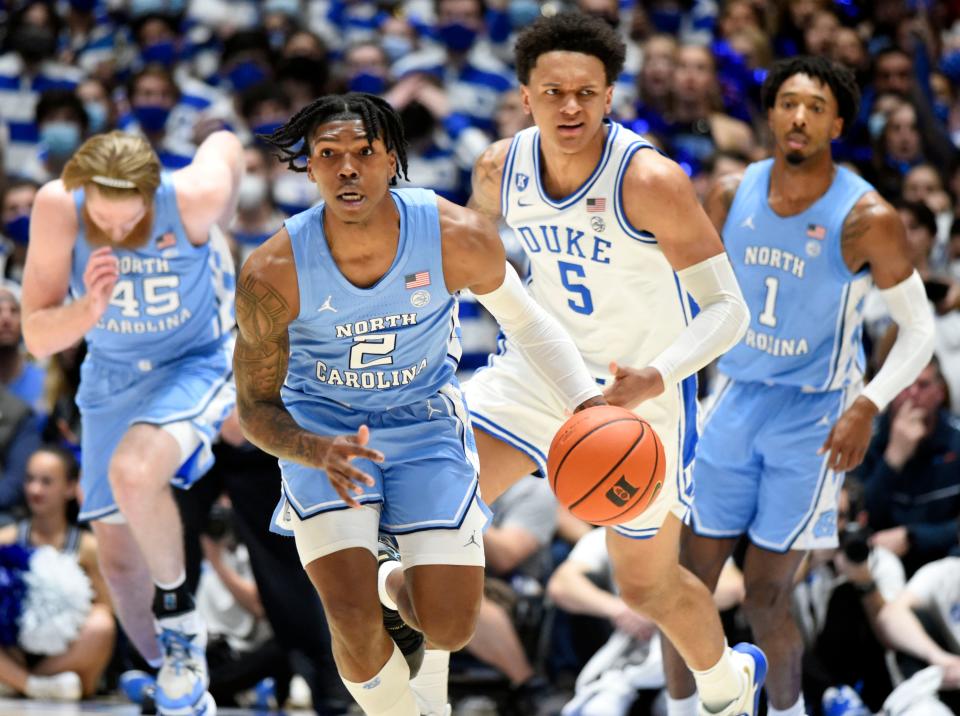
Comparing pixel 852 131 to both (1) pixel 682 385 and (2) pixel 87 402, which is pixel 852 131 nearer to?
(1) pixel 682 385

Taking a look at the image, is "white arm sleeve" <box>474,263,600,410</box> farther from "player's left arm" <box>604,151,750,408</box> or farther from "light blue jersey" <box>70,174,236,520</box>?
"light blue jersey" <box>70,174,236,520</box>

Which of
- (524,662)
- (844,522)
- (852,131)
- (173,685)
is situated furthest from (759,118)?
(173,685)

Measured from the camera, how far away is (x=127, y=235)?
5.27 m

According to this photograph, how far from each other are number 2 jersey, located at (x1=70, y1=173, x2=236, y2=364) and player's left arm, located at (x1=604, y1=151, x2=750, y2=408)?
→ 176 cm

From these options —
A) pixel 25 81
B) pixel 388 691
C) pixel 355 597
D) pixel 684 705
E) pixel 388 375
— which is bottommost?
pixel 684 705

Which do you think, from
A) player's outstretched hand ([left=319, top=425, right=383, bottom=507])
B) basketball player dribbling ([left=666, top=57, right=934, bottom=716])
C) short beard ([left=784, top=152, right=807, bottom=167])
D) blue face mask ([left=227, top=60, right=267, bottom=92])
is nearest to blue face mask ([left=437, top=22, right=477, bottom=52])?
blue face mask ([left=227, top=60, right=267, bottom=92])

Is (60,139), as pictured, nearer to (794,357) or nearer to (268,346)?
(794,357)

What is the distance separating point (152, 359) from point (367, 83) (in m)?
4.63

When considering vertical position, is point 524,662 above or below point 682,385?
below

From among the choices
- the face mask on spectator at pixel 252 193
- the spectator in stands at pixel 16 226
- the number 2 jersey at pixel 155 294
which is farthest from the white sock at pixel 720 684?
the spectator in stands at pixel 16 226

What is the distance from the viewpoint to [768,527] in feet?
16.8

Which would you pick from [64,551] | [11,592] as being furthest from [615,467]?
[64,551]

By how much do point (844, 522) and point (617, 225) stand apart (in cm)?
233

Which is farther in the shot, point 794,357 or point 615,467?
point 794,357
